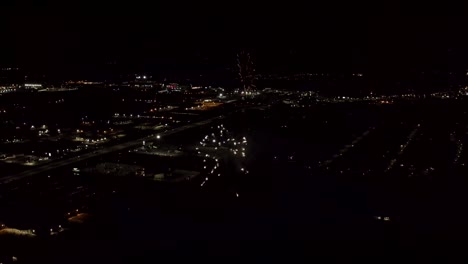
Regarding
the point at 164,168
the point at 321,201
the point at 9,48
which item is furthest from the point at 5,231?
the point at 9,48

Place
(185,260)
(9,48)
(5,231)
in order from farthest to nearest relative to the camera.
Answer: (9,48) → (5,231) → (185,260)

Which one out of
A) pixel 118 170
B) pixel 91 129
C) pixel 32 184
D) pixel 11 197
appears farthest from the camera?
pixel 91 129

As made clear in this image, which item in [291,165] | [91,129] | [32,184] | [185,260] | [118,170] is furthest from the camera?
[91,129]

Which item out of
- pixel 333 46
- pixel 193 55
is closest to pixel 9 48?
pixel 193 55

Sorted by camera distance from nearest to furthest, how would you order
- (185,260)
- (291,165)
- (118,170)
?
(185,260), (118,170), (291,165)

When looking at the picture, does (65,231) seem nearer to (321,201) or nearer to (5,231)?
(5,231)

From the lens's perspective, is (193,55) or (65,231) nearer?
(65,231)

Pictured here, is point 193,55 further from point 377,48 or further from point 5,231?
point 5,231

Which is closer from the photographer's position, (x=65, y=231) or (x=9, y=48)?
(x=65, y=231)

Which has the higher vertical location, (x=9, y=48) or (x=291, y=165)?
(x=9, y=48)
